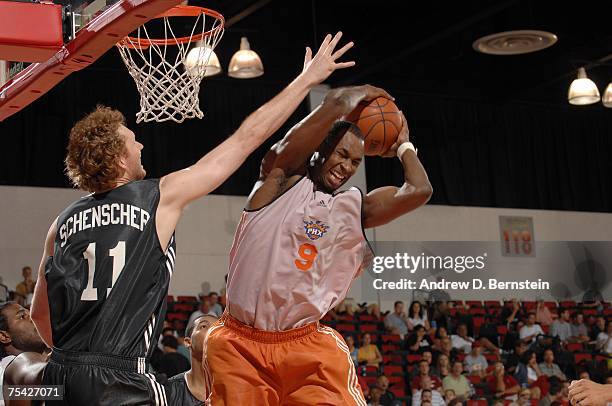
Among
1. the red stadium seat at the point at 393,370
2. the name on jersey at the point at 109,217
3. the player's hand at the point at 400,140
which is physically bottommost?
the red stadium seat at the point at 393,370

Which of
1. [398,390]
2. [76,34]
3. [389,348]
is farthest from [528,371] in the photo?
[76,34]

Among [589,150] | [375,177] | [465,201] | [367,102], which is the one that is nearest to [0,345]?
[367,102]

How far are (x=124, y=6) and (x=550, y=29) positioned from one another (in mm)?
11803

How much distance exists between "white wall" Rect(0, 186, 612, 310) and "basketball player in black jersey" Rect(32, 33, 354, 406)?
12.1 metres

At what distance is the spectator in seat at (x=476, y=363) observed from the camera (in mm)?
14102

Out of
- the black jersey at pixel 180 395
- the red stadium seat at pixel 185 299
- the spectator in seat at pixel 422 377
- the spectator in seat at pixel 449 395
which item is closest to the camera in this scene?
the black jersey at pixel 180 395

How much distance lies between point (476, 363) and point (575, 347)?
8.08 feet

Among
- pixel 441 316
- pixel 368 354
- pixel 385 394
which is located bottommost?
pixel 385 394

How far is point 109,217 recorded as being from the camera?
128 inches

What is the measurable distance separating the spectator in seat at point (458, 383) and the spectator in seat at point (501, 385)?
43 centimetres

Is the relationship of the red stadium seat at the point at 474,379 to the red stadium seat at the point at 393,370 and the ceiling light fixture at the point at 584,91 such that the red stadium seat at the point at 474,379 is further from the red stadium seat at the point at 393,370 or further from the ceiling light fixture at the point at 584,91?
the ceiling light fixture at the point at 584,91

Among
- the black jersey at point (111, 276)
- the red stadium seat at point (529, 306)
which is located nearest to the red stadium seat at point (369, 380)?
the red stadium seat at point (529, 306)

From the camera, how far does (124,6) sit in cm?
430

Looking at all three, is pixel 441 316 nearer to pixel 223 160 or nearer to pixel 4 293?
pixel 4 293
